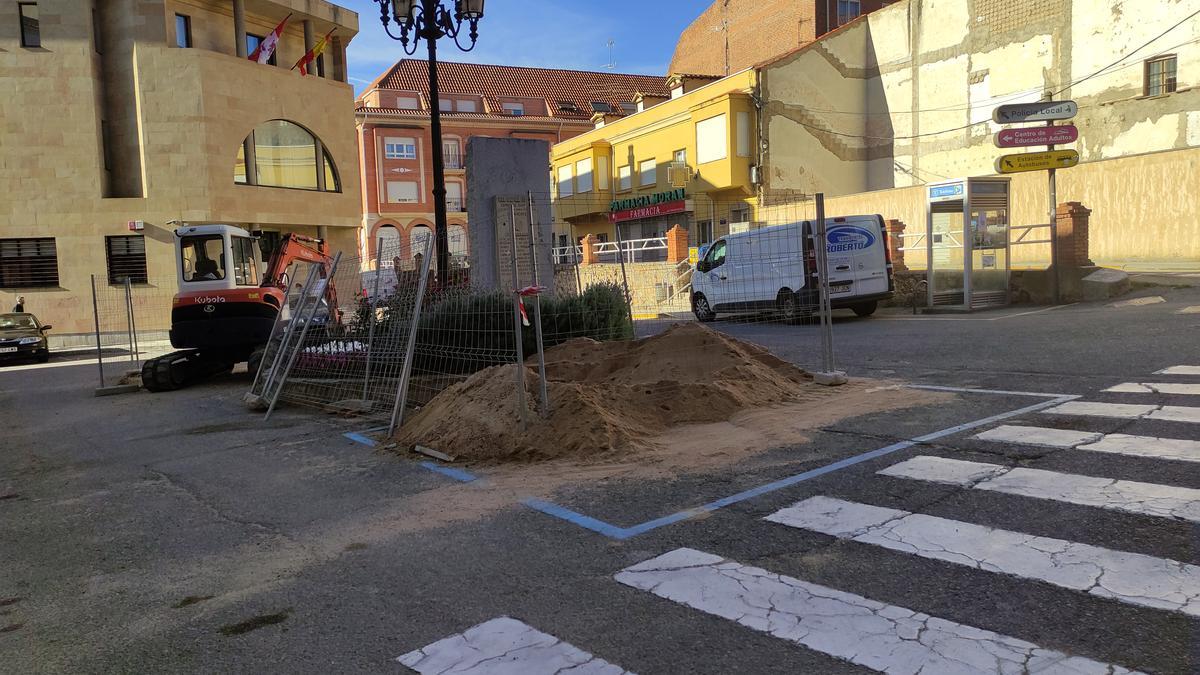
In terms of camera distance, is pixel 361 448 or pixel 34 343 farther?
pixel 34 343

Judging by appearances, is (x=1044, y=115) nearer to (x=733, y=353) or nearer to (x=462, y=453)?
(x=733, y=353)

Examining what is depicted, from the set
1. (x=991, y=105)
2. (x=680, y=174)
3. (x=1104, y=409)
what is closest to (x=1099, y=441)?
(x=1104, y=409)

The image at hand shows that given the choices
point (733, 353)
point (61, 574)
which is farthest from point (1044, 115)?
point (61, 574)

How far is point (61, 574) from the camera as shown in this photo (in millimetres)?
4363

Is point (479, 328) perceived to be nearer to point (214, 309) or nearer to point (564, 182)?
point (214, 309)

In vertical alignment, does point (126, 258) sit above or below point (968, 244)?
above

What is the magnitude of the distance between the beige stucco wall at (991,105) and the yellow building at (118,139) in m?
19.8

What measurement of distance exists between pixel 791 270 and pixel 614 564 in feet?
30.2

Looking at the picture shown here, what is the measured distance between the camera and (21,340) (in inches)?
825

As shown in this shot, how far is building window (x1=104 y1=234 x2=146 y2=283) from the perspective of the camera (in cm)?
2716

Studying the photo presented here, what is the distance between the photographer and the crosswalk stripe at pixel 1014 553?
3268mm

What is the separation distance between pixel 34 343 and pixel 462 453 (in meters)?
20.2

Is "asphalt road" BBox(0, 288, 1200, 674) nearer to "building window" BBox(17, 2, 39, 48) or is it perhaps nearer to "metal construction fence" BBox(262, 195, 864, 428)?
"metal construction fence" BBox(262, 195, 864, 428)

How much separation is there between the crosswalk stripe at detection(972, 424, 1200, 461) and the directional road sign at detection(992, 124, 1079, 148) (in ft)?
41.5
